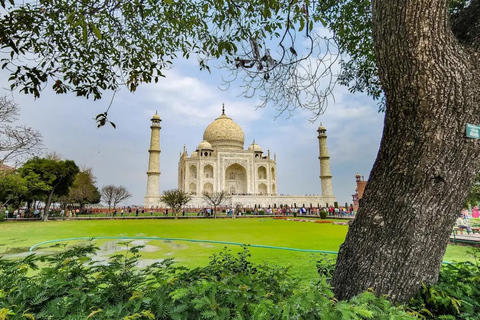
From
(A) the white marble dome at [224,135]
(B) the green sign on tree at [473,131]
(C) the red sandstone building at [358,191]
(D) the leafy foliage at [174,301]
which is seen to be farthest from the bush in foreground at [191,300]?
(A) the white marble dome at [224,135]

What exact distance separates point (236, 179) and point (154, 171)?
39.3 feet

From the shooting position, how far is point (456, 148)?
6.28 feet

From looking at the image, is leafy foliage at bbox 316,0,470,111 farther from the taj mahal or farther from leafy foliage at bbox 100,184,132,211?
leafy foliage at bbox 100,184,132,211

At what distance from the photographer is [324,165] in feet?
133

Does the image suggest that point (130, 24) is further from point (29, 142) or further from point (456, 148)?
point (29, 142)

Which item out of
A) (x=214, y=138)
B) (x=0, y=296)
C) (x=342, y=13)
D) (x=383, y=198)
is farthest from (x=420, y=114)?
(x=214, y=138)

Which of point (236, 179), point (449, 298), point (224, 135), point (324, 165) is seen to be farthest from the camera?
point (224, 135)

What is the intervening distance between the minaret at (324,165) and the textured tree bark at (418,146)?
38.8 m

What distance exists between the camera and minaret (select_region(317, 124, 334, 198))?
3966 cm

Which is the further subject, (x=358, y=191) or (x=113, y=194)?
(x=113, y=194)

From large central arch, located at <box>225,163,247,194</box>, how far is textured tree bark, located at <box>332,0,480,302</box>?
38449 mm

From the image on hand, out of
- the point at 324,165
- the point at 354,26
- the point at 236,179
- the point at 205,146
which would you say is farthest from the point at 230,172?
the point at 354,26

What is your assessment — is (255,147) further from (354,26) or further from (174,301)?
(174,301)

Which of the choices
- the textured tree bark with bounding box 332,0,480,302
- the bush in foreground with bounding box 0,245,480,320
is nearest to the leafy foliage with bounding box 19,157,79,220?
the bush in foreground with bounding box 0,245,480,320
